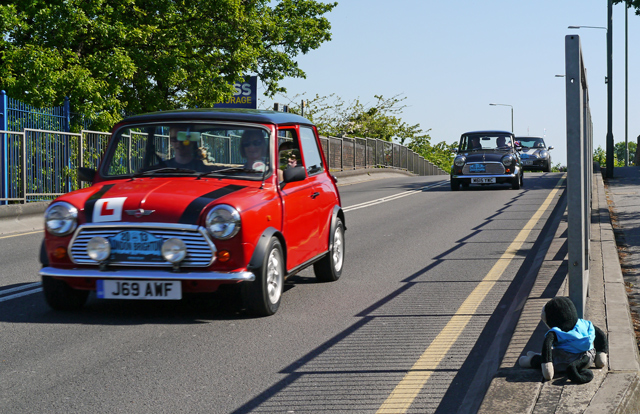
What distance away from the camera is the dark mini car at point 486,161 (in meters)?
23.4

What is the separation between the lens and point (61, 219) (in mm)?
6219

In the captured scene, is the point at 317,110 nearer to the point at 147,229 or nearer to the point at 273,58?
the point at 273,58

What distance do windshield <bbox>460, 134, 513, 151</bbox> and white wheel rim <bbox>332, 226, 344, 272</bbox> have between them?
1646 cm

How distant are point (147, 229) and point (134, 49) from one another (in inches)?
807

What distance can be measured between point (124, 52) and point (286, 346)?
64.6 ft

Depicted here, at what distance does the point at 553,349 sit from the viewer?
14.2 ft

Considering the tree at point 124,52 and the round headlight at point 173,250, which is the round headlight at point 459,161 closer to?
the tree at point 124,52

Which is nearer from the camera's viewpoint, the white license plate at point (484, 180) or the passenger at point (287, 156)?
the passenger at point (287, 156)

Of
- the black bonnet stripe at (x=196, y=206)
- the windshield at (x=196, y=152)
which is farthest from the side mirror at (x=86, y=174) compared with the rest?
the black bonnet stripe at (x=196, y=206)

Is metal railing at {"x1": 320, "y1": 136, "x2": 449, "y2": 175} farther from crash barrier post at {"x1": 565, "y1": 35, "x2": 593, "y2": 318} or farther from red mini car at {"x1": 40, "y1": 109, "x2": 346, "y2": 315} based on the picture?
crash barrier post at {"x1": 565, "y1": 35, "x2": 593, "y2": 318}

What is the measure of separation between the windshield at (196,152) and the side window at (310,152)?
902mm

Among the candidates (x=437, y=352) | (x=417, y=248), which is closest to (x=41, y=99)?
(x=417, y=248)

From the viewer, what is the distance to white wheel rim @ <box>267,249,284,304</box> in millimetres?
6431

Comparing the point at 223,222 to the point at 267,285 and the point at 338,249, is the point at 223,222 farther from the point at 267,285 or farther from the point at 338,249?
the point at 338,249
